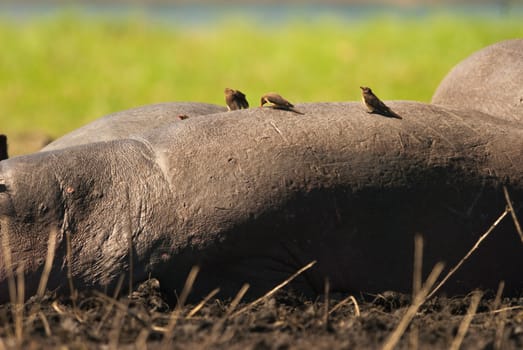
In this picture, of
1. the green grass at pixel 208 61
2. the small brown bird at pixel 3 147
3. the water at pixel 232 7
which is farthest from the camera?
the water at pixel 232 7

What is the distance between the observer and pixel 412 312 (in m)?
4.46

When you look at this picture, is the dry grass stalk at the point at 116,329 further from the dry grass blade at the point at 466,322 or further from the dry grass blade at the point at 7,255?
the dry grass blade at the point at 466,322

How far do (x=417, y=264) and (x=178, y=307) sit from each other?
3.75 feet

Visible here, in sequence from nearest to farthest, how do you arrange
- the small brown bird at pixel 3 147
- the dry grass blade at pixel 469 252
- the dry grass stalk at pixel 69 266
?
1. the dry grass stalk at pixel 69 266
2. the dry grass blade at pixel 469 252
3. the small brown bird at pixel 3 147

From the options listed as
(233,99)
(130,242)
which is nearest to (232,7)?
(233,99)

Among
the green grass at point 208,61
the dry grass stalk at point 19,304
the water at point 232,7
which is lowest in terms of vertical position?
the dry grass stalk at point 19,304

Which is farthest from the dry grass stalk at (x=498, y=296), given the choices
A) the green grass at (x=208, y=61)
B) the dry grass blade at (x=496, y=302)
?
the green grass at (x=208, y=61)

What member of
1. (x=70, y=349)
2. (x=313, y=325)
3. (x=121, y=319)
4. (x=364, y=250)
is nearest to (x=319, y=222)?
(x=364, y=250)

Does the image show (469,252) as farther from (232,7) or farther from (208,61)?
(232,7)

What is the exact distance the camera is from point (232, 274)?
16.7ft

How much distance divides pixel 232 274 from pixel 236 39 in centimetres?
1063

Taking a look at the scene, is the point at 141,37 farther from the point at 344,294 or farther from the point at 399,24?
the point at 344,294

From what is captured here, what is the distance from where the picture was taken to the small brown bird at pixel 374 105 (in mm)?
5395

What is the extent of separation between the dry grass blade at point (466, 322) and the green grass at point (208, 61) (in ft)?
21.0
